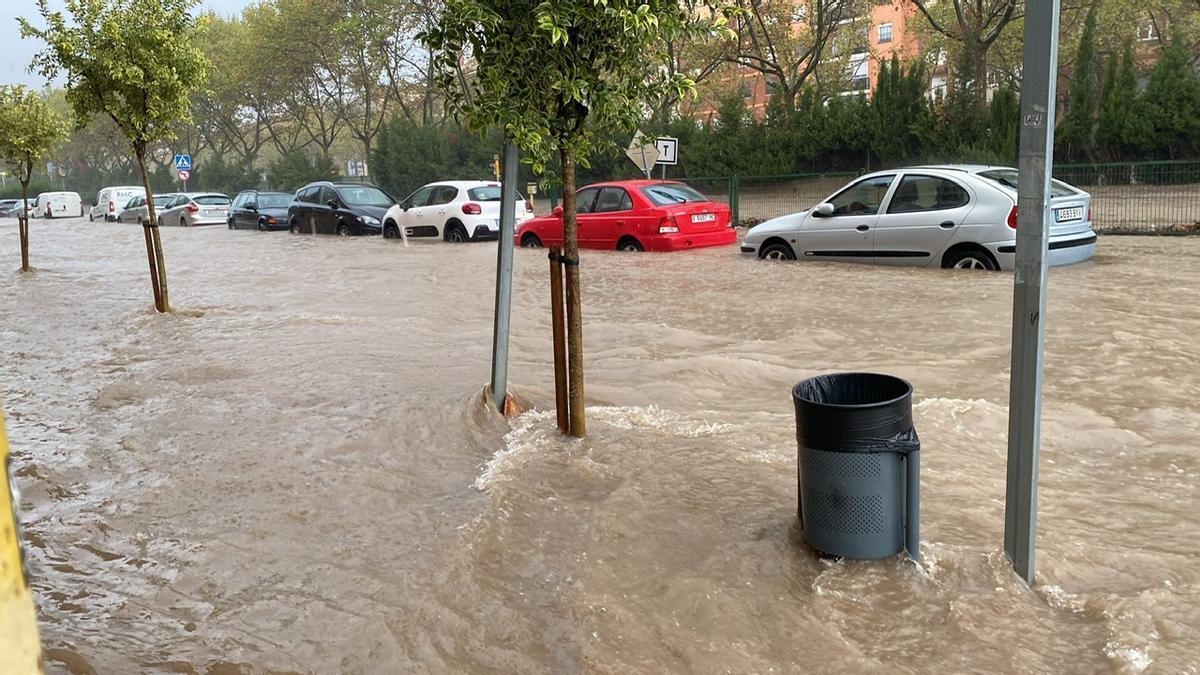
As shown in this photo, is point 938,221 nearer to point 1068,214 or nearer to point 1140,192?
point 1068,214

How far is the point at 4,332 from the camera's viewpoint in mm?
11430

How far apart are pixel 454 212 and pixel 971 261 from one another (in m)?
11.5

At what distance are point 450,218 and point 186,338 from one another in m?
10.7

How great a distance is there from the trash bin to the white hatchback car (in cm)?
1667

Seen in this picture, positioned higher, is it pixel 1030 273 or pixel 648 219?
pixel 648 219

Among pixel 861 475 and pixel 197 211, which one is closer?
pixel 861 475

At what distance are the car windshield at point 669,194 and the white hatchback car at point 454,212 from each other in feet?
14.9

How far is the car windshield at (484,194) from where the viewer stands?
67.3ft

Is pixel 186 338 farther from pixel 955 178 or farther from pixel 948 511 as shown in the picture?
pixel 955 178

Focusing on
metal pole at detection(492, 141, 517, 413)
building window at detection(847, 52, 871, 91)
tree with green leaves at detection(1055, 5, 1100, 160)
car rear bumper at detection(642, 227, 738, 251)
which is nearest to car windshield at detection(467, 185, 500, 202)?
car rear bumper at detection(642, 227, 738, 251)

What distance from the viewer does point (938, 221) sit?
39.4 feet

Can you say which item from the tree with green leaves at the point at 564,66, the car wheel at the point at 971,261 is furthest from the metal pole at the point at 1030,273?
the car wheel at the point at 971,261

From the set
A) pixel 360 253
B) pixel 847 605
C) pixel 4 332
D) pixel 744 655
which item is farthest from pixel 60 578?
pixel 360 253

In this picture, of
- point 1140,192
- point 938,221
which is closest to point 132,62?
point 938,221
